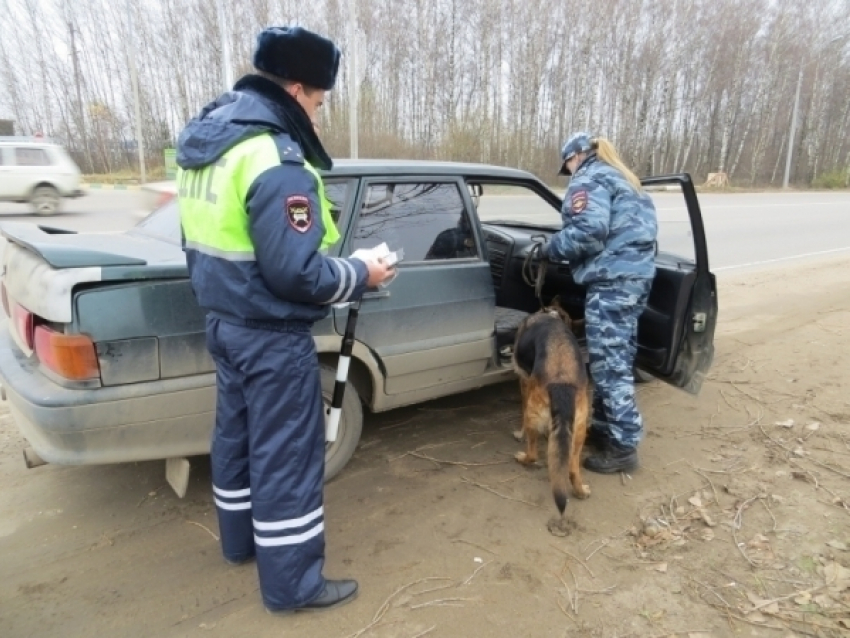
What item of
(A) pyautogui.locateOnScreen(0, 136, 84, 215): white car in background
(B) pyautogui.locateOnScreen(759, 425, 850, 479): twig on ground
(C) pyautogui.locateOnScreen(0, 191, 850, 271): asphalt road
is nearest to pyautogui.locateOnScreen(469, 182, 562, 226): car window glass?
(C) pyautogui.locateOnScreen(0, 191, 850, 271): asphalt road

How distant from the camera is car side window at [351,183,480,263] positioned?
3100 mm

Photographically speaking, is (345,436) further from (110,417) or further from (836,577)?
(836,577)

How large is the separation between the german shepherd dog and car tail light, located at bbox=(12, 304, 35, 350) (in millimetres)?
2317

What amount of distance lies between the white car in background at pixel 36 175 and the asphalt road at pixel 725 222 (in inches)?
14.7

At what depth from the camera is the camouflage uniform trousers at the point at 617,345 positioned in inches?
130

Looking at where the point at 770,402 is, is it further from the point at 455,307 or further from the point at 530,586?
the point at 530,586

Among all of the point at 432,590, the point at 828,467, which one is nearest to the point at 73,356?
the point at 432,590

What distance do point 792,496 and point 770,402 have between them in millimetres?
1405

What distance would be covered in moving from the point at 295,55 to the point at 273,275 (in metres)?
0.73

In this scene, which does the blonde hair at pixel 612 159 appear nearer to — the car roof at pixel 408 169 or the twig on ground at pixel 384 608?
the car roof at pixel 408 169

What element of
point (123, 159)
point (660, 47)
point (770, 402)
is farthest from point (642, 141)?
point (770, 402)

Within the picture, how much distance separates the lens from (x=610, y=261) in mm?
3262

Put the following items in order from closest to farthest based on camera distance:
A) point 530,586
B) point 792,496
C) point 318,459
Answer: point 318,459, point 530,586, point 792,496

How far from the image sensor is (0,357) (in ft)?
8.92
